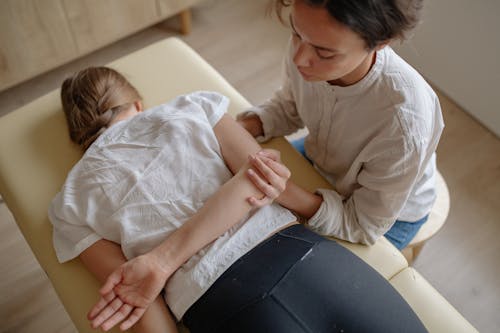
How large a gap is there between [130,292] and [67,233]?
219mm

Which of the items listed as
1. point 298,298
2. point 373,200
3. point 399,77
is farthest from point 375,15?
point 298,298

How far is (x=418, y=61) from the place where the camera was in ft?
6.68

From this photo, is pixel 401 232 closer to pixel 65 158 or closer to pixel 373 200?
pixel 373 200

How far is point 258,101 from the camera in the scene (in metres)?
2.06

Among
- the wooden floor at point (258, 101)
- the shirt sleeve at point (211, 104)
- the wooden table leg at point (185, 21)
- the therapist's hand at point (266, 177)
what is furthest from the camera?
the wooden table leg at point (185, 21)

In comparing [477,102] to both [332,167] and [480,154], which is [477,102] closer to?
[480,154]

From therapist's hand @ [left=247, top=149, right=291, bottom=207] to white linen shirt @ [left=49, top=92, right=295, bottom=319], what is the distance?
39 mm

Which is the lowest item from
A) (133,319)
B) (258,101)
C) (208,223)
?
(258,101)

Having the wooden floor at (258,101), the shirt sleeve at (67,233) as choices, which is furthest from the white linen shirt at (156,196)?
the wooden floor at (258,101)

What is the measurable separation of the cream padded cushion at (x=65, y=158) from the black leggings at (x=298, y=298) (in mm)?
173

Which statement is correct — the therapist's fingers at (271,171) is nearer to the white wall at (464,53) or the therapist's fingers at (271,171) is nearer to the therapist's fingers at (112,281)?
the therapist's fingers at (112,281)

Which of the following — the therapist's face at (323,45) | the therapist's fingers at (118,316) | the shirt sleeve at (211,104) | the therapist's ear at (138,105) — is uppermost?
the therapist's face at (323,45)

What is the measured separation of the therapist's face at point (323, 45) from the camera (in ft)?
2.63

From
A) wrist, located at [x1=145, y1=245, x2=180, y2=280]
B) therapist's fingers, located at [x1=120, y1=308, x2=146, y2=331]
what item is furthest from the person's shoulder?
therapist's fingers, located at [x1=120, y1=308, x2=146, y2=331]
